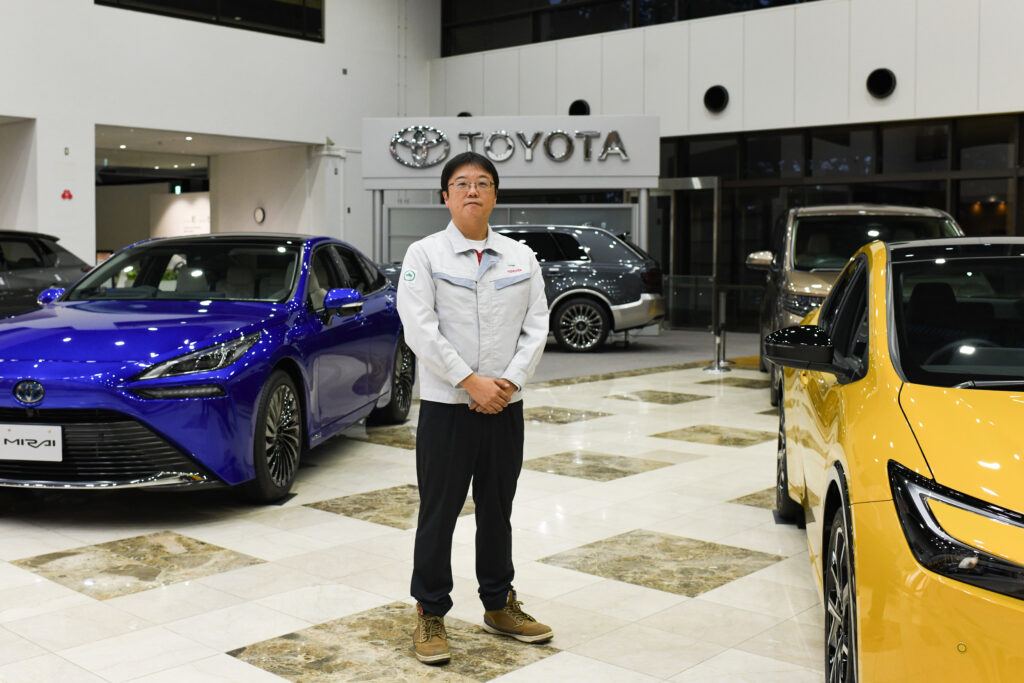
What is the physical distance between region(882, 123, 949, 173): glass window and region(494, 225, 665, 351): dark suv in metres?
5.34

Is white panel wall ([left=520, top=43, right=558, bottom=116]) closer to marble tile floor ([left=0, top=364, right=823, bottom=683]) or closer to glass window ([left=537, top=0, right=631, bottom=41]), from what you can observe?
glass window ([left=537, top=0, right=631, bottom=41])

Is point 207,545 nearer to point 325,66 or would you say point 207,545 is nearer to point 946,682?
point 946,682

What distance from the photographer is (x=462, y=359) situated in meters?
3.30

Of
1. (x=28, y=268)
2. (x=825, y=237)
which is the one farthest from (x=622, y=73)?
(x=28, y=268)

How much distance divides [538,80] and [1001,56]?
8540 millimetres

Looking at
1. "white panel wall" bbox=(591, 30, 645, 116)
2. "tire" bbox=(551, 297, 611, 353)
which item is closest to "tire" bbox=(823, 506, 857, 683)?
"tire" bbox=(551, 297, 611, 353)

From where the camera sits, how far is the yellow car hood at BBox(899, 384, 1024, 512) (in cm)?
221

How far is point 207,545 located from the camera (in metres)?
4.67

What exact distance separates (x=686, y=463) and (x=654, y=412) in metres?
2.21

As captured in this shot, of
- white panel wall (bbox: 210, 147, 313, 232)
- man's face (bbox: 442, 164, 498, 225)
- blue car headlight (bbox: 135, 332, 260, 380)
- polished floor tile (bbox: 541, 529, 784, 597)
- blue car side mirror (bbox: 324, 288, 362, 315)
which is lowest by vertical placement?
polished floor tile (bbox: 541, 529, 784, 597)

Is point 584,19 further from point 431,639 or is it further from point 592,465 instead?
point 431,639

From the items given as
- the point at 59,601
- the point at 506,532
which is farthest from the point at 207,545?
the point at 506,532

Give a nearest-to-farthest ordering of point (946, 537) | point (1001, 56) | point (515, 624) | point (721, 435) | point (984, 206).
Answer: point (946, 537), point (515, 624), point (721, 435), point (1001, 56), point (984, 206)

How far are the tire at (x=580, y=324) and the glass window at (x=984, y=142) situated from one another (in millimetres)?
6600
